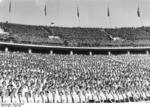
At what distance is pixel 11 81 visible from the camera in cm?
2291

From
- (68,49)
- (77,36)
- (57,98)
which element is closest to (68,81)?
(57,98)

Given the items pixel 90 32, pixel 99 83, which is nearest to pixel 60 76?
pixel 99 83

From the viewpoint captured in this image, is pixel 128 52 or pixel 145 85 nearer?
pixel 145 85

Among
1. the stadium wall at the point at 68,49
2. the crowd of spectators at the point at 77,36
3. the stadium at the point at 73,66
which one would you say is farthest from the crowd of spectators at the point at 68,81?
the crowd of spectators at the point at 77,36

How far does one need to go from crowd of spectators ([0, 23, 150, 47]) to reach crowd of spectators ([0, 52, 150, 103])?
941 cm

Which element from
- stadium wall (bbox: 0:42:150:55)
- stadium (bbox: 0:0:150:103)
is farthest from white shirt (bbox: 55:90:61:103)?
stadium wall (bbox: 0:42:150:55)

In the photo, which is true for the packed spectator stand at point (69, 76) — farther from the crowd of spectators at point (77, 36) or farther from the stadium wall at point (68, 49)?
the stadium wall at point (68, 49)

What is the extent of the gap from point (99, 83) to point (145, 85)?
456 centimetres

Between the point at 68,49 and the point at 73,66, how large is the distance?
11.3m

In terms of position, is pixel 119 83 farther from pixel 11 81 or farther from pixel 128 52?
pixel 128 52

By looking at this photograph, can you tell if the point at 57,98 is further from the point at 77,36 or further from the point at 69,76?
the point at 77,36

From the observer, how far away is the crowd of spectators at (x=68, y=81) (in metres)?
22.0

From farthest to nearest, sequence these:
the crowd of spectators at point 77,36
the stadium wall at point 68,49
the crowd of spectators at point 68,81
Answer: the crowd of spectators at point 77,36 → the stadium wall at point 68,49 → the crowd of spectators at point 68,81

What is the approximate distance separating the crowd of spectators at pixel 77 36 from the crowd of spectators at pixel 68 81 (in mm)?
9406
